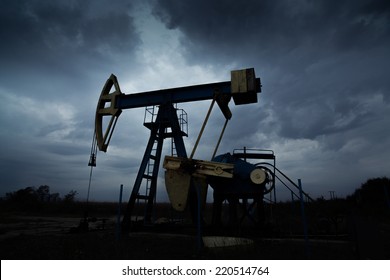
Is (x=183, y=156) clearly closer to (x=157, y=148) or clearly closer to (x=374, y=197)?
(x=157, y=148)

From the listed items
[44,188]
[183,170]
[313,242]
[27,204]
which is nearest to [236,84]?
[183,170]

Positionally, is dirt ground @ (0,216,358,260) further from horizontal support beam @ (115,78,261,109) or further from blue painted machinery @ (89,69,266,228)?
horizontal support beam @ (115,78,261,109)

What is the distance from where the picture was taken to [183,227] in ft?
26.9

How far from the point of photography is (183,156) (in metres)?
8.44

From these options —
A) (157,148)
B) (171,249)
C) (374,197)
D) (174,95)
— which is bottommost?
(171,249)

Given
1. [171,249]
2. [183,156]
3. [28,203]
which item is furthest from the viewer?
[28,203]

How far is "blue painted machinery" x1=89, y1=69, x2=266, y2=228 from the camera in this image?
7.18 meters

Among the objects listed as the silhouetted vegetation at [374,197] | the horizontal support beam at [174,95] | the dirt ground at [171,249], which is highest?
the horizontal support beam at [174,95]

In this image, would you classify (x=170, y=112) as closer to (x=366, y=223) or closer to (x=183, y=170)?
(x=183, y=170)

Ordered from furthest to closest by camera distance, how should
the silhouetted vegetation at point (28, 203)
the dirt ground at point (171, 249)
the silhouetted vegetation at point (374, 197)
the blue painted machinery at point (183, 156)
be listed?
1. the silhouetted vegetation at point (28, 203)
2. the silhouetted vegetation at point (374, 197)
3. the blue painted machinery at point (183, 156)
4. the dirt ground at point (171, 249)

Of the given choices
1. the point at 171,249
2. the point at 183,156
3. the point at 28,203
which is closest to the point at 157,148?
the point at 183,156

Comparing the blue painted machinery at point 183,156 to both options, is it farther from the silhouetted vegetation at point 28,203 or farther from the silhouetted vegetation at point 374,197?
the silhouetted vegetation at point 28,203

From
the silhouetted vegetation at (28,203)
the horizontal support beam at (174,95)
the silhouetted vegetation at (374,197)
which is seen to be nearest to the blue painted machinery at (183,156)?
the horizontal support beam at (174,95)

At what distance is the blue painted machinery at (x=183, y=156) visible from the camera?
7176mm
